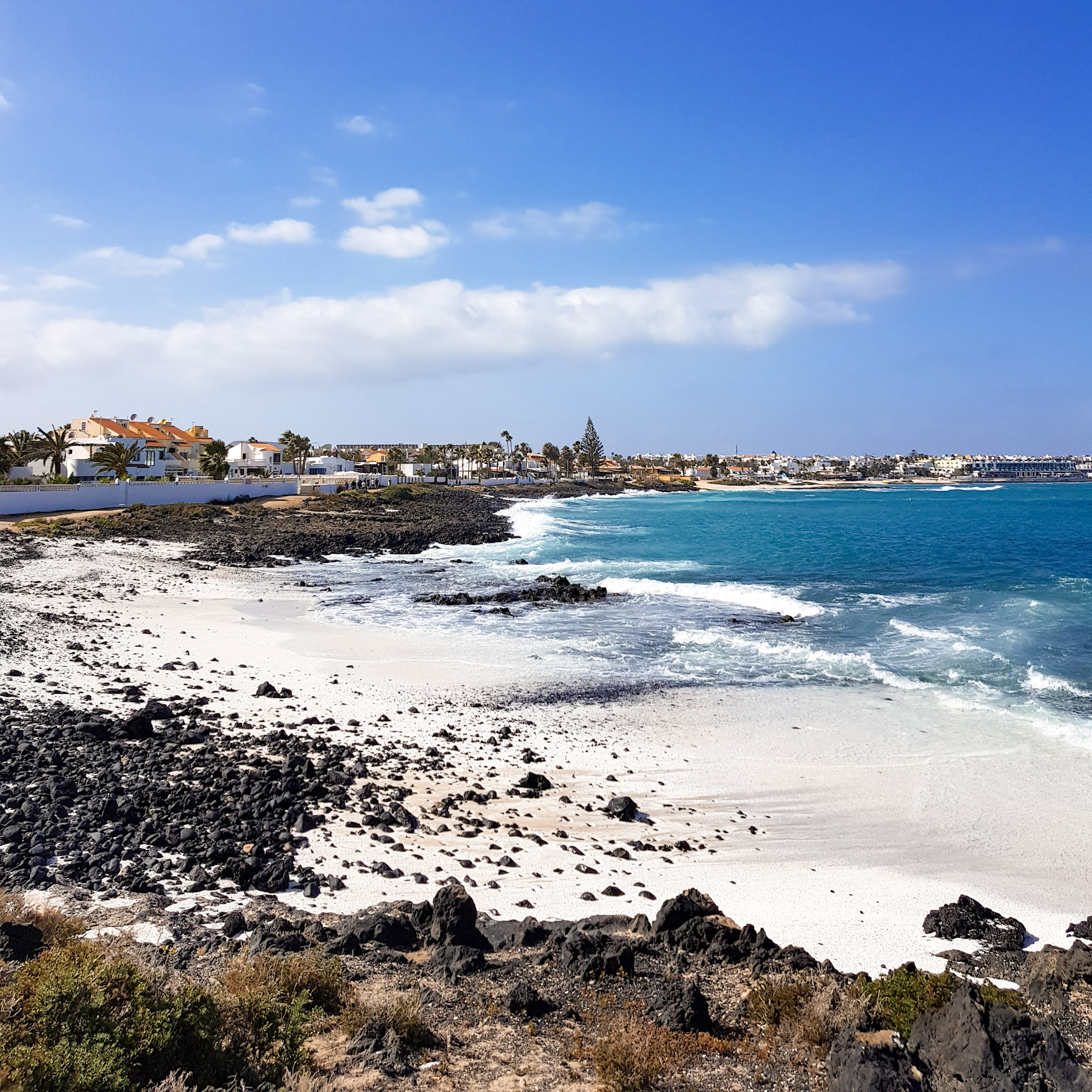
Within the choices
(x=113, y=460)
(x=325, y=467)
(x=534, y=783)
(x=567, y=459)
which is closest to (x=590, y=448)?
(x=567, y=459)

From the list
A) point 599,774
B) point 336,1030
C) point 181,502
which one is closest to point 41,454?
point 181,502

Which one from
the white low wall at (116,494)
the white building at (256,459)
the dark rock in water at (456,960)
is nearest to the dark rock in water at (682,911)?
the dark rock in water at (456,960)

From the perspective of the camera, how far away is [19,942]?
22.2ft

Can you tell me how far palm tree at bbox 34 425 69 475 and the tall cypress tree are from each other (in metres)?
137

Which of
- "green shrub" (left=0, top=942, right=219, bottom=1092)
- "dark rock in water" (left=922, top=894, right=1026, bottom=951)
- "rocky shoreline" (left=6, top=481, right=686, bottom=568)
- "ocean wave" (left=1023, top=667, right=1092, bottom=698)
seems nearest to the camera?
"green shrub" (left=0, top=942, right=219, bottom=1092)

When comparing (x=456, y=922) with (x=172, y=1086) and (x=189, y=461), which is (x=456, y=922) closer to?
(x=172, y=1086)

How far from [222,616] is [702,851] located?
20556 mm

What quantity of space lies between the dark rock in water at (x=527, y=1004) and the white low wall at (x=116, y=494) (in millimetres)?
55028

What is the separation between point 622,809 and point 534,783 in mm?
1732

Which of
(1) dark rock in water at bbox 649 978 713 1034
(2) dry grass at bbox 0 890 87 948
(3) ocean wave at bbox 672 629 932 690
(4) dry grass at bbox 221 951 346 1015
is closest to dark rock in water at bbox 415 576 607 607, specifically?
(3) ocean wave at bbox 672 629 932 690

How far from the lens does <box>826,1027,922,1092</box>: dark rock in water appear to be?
5496 mm

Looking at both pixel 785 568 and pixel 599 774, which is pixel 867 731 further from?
pixel 785 568

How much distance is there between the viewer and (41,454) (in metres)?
65.4

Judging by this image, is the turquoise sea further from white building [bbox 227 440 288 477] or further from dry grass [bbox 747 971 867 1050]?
white building [bbox 227 440 288 477]
